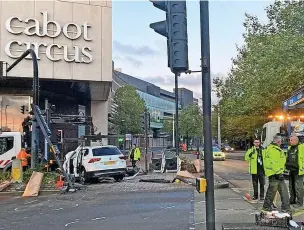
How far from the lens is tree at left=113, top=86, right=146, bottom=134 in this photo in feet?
193

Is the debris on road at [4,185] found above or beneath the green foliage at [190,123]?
beneath

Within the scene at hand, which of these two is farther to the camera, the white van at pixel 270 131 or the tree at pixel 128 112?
the tree at pixel 128 112

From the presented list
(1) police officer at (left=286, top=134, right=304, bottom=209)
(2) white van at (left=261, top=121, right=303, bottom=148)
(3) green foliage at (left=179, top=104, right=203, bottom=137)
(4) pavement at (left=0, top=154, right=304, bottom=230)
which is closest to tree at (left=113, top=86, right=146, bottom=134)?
(3) green foliage at (left=179, top=104, right=203, bottom=137)

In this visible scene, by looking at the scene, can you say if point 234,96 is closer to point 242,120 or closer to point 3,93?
point 242,120

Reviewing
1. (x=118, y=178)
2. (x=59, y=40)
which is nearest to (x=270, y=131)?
(x=118, y=178)

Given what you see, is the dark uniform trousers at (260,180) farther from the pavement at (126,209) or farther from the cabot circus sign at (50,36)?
the cabot circus sign at (50,36)

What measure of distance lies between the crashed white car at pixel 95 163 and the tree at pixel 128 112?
38.5m

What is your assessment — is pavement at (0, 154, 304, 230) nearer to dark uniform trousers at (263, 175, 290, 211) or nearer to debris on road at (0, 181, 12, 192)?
dark uniform trousers at (263, 175, 290, 211)

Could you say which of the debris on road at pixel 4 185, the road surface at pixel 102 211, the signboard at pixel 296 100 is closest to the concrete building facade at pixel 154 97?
the signboard at pixel 296 100

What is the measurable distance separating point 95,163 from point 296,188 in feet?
31.8

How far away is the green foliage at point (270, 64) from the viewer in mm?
25623

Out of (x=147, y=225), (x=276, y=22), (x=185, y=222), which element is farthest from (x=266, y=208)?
(x=276, y=22)

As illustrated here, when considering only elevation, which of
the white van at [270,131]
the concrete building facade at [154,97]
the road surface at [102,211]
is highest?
the concrete building facade at [154,97]

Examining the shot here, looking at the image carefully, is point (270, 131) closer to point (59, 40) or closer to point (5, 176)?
point (59, 40)
